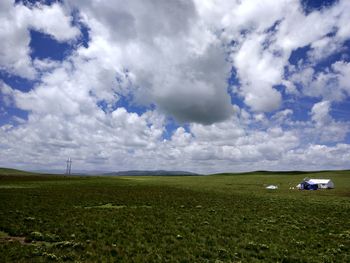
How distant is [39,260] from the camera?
16484 millimetres

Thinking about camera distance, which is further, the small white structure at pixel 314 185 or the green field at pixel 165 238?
the small white structure at pixel 314 185

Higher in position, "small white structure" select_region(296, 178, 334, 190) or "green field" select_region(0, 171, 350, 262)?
"small white structure" select_region(296, 178, 334, 190)

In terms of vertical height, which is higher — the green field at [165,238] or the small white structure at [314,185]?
the small white structure at [314,185]

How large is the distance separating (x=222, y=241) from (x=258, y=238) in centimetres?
337

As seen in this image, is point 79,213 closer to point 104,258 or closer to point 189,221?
point 189,221

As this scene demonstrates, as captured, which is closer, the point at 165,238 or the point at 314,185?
the point at 165,238

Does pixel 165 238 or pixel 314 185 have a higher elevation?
pixel 314 185

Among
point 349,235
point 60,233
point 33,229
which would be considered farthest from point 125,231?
point 349,235

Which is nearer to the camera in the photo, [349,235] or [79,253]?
[79,253]

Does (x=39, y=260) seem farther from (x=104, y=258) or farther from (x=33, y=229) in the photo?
(x=33, y=229)

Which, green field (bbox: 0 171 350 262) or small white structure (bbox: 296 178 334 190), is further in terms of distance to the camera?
small white structure (bbox: 296 178 334 190)

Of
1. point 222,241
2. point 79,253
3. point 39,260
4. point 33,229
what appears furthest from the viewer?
point 33,229

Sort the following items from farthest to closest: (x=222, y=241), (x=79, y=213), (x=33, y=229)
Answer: (x=79, y=213)
(x=33, y=229)
(x=222, y=241)

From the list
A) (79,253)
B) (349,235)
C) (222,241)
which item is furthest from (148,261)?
(349,235)
